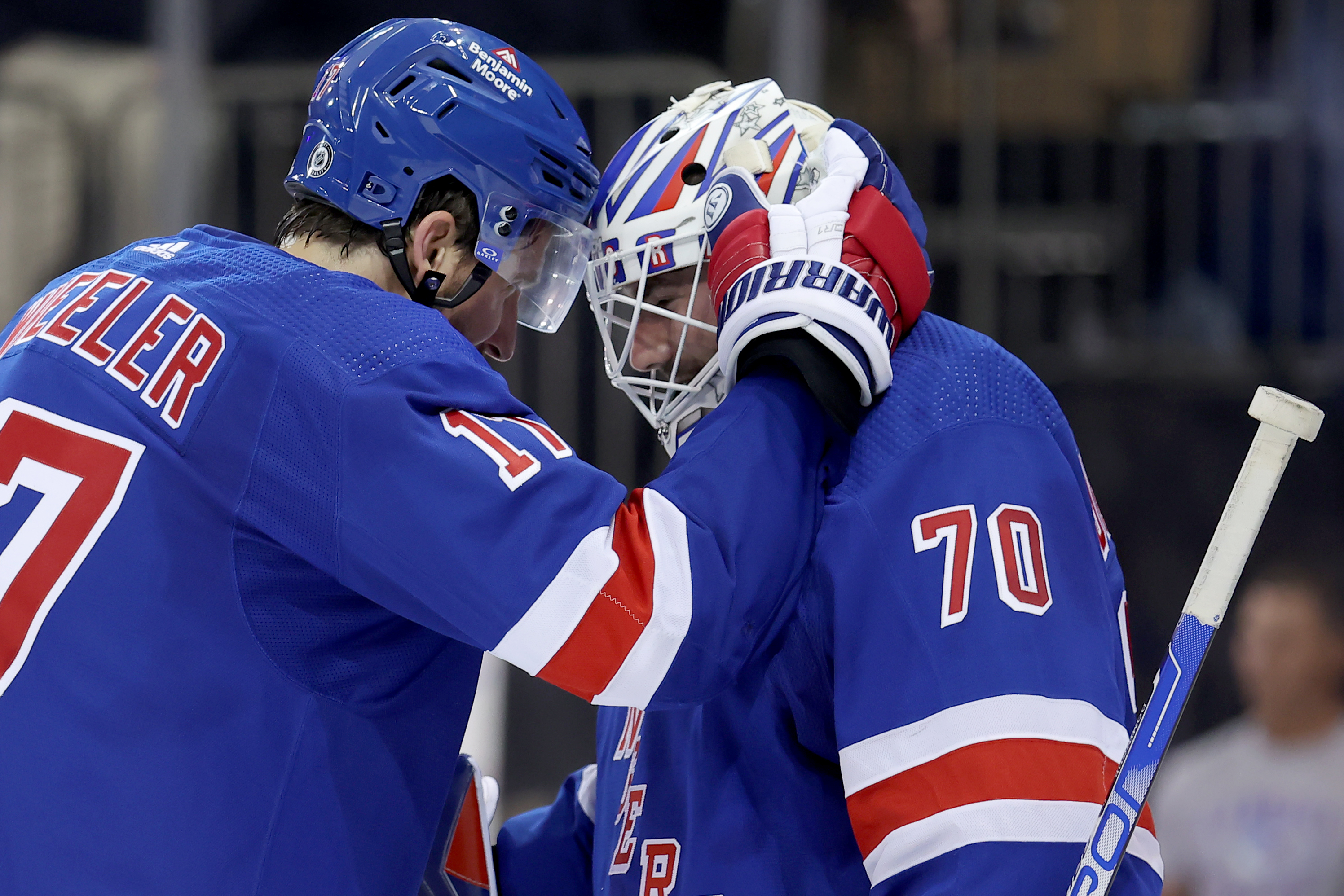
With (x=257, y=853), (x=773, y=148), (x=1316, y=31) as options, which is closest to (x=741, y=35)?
(x=1316, y=31)

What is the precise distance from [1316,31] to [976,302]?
4.68ft

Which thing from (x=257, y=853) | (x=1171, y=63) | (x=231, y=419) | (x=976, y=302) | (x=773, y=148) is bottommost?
(x=976, y=302)

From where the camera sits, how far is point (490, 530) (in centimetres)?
150

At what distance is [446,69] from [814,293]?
24.7 inches

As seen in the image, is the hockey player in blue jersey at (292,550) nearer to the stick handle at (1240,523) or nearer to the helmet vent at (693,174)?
the helmet vent at (693,174)

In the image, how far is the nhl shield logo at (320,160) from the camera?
1824 millimetres

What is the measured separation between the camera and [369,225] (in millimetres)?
1814

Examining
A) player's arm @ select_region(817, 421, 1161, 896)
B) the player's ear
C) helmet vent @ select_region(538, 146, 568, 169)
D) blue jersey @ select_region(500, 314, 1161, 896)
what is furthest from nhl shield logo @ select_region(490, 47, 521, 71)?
player's arm @ select_region(817, 421, 1161, 896)

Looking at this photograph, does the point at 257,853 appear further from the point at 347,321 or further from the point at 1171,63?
the point at 1171,63

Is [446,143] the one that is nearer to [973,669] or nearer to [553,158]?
[553,158]

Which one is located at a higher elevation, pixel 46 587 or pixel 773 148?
pixel 773 148

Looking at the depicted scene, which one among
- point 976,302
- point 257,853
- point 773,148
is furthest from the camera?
point 976,302

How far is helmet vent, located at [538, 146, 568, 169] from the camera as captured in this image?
186 centimetres

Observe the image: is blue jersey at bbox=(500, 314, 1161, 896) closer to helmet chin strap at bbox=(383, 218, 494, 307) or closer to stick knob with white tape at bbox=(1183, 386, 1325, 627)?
stick knob with white tape at bbox=(1183, 386, 1325, 627)
